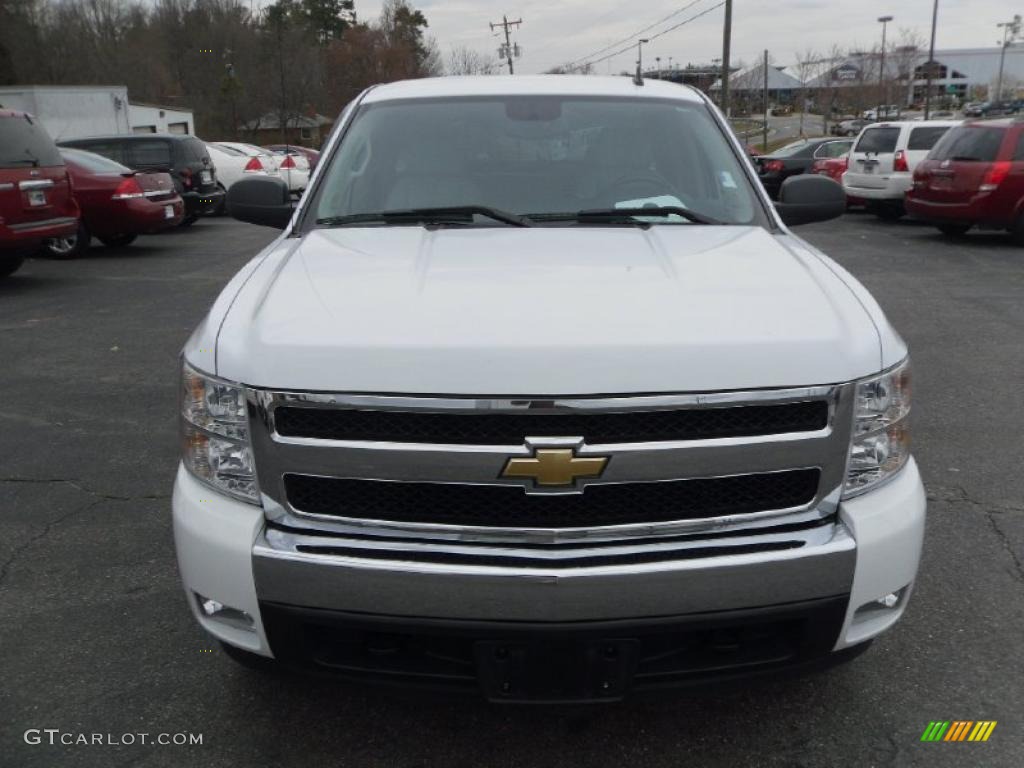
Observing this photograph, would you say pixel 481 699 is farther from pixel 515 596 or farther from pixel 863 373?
pixel 863 373

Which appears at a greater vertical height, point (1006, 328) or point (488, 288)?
point (488, 288)

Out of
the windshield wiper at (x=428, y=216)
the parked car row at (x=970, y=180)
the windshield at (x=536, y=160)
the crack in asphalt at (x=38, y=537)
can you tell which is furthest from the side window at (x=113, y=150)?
the windshield wiper at (x=428, y=216)

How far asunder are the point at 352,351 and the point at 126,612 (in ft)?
5.78

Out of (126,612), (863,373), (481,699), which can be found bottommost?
(126,612)

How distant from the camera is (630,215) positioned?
134 inches

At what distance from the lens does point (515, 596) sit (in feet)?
6.97

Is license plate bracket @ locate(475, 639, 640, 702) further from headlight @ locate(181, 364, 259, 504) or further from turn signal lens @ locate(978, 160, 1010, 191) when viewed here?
turn signal lens @ locate(978, 160, 1010, 191)

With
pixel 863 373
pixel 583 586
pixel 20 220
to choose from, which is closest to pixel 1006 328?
pixel 863 373

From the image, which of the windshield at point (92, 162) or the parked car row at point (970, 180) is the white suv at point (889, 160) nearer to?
the parked car row at point (970, 180)

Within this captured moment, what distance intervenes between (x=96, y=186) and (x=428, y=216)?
10890 millimetres

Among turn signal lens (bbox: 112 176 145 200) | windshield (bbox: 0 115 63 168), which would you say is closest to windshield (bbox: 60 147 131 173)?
turn signal lens (bbox: 112 176 145 200)

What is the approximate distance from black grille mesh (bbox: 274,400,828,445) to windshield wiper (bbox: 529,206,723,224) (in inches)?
52.4

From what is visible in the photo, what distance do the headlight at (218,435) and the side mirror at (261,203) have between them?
68.5 inches

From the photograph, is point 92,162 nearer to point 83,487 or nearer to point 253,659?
point 83,487
